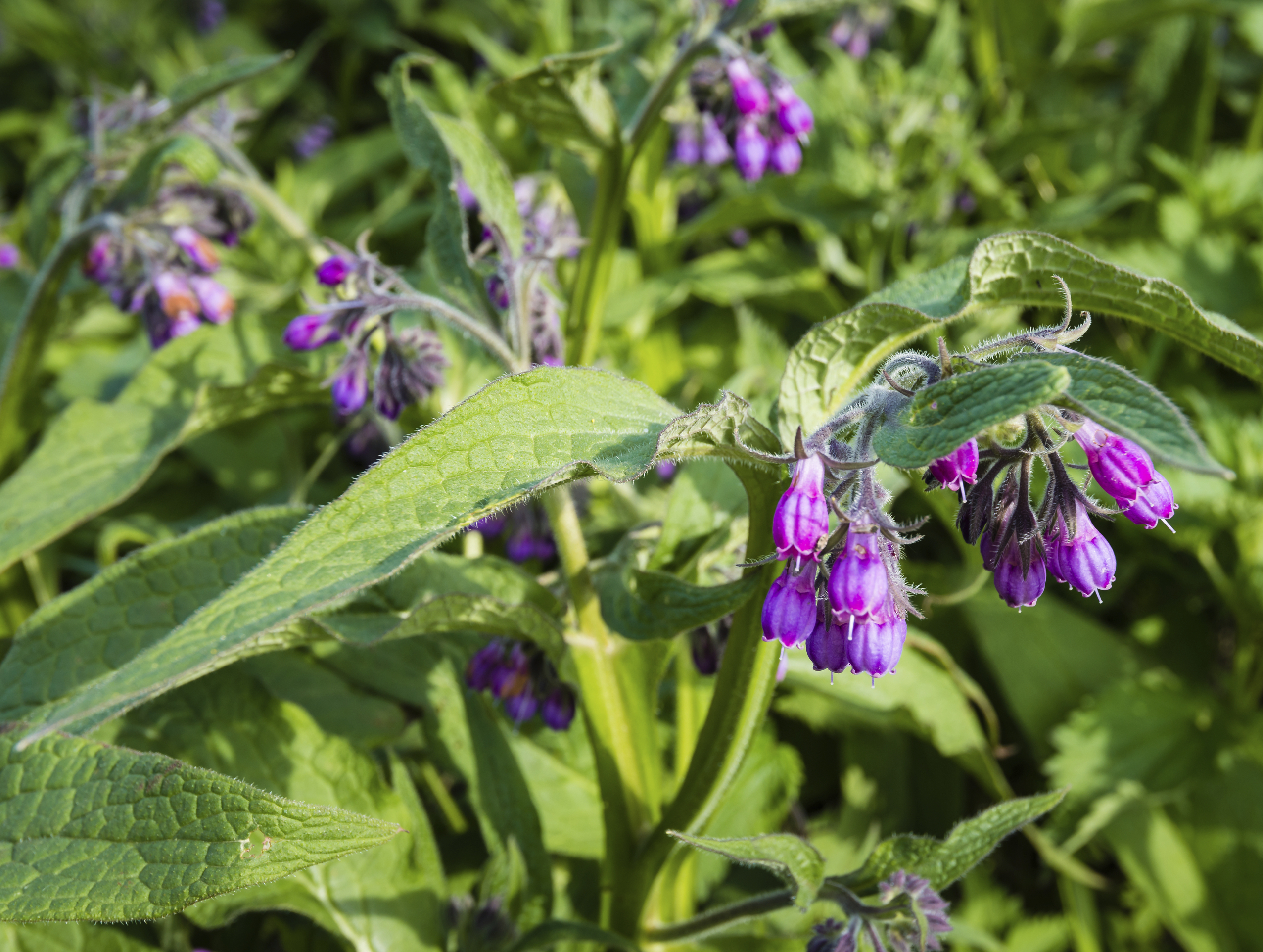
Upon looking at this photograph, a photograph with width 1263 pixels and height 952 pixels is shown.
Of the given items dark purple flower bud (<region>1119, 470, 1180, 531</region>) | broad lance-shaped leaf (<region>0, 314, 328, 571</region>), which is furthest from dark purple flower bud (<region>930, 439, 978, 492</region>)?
broad lance-shaped leaf (<region>0, 314, 328, 571</region>)

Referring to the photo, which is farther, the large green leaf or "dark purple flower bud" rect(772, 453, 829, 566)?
the large green leaf

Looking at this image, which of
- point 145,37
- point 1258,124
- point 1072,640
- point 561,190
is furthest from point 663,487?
point 145,37

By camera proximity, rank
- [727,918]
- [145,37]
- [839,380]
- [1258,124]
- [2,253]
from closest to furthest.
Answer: [839,380]
[727,918]
[2,253]
[1258,124]
[145,37]

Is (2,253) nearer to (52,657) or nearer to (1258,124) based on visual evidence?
(52,657)

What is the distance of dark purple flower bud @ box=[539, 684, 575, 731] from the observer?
6.03ft

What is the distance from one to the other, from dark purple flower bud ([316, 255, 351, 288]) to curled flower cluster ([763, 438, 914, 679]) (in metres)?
1.03

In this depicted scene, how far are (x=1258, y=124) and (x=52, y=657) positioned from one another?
14.1 ft

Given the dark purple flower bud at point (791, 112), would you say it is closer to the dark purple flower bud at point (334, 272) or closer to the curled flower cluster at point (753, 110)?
the curled flower cluster at point (753, 110)

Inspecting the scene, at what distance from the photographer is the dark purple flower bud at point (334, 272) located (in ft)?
6.11

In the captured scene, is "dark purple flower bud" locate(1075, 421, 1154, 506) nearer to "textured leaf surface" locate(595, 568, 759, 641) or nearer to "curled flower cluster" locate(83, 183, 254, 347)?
"textured leaf surface" locate(595, 568, 759, 641)

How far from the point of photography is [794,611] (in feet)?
3.92

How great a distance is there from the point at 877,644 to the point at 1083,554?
0.28m

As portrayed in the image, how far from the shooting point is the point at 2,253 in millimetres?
3410

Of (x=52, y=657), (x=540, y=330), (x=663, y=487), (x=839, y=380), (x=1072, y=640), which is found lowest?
(x=1072, y=640)
